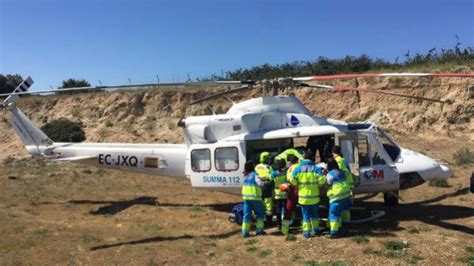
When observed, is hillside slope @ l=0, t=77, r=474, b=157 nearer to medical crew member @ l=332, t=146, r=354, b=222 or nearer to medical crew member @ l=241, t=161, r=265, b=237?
medical crew member @ l=332, t=146, r=354, b=222

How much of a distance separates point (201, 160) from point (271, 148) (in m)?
2.00

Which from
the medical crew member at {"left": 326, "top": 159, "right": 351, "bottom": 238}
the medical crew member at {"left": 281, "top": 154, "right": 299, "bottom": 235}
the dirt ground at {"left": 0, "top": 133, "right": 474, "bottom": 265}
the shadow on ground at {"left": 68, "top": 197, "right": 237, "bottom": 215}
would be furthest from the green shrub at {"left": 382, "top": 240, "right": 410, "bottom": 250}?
the shadow on ground at {"left": 68, "top": 197, "right": 237, "bottom": 215}

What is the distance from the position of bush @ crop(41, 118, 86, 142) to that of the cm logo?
23.9 metres

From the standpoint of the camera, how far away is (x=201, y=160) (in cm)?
1246

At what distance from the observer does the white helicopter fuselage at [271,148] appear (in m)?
11.4

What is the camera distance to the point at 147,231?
11.6 metres

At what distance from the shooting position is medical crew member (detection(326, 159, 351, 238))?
9.59m

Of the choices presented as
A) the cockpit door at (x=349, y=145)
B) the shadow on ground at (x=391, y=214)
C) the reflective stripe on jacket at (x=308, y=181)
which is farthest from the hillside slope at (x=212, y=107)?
the reflective stripe on jacket at (x=308, y=181)

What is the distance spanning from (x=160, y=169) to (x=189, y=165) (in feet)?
4.58

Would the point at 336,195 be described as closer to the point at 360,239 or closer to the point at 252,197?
the point at 360,239

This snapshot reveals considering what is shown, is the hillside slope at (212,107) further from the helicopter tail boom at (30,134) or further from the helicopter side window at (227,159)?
the helicopter side window at (227,159)

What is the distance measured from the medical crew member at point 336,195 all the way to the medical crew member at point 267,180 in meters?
1.40

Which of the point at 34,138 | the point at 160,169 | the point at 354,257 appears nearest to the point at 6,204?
the point at 34,138

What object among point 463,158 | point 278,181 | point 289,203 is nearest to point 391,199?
point 289,203
